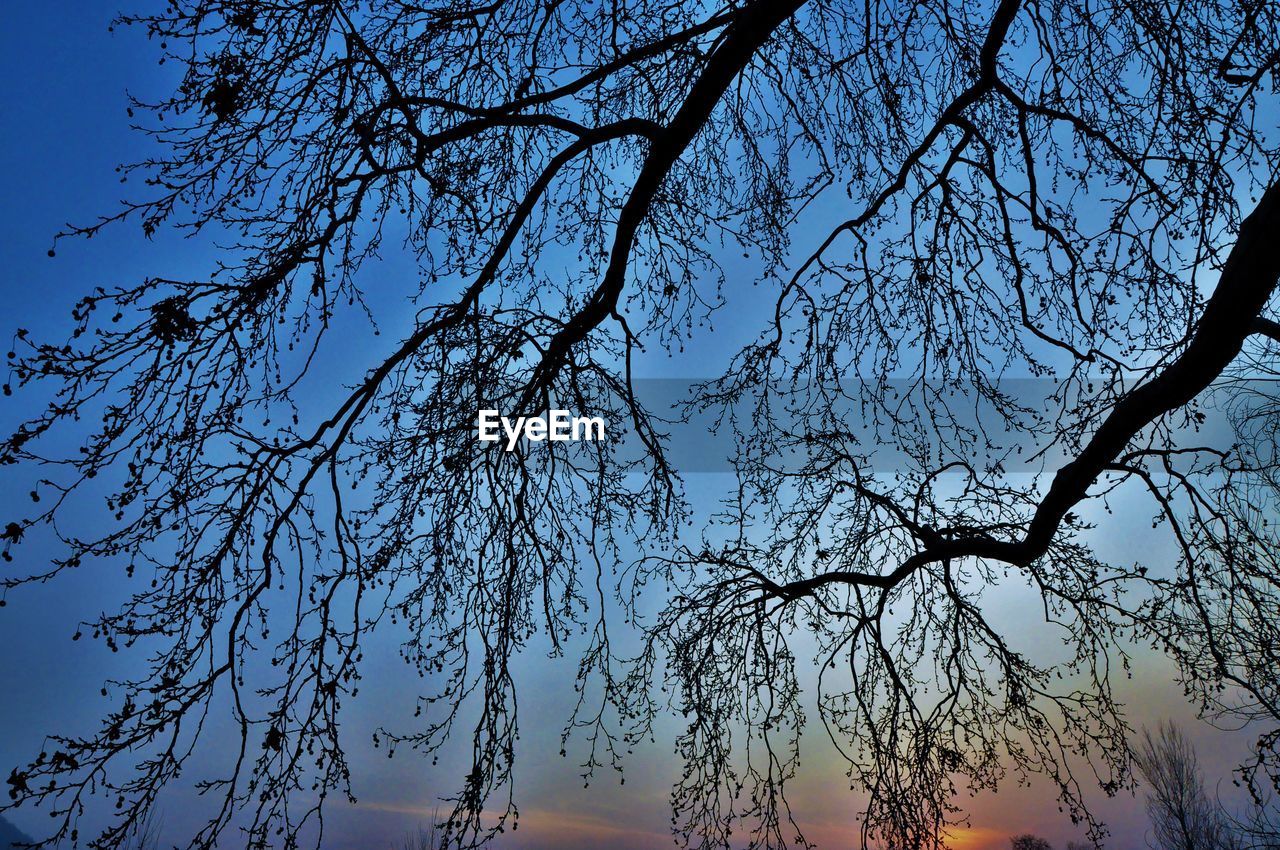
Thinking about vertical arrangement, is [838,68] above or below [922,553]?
above

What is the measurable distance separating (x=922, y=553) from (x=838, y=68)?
3.28 meters

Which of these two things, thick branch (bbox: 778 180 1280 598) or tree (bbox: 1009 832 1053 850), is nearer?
thick branch (bbox: 778 180 1280 598)

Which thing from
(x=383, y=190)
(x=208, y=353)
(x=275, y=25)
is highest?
(x=275, y=25)

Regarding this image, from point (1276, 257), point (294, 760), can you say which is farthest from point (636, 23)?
point (294, 760)

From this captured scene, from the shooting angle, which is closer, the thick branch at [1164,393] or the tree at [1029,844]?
the thick branch at [1164,393]

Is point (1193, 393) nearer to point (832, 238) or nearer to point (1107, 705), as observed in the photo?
point (1107, 705)

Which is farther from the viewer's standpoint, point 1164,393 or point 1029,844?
point 1029,844

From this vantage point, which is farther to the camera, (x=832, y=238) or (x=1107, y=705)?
(x=832, y=238)

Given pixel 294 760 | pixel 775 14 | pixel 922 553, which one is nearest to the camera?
pixel 294 760

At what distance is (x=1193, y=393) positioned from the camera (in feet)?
12.8

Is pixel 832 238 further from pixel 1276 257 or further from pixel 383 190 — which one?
pixel 383 190

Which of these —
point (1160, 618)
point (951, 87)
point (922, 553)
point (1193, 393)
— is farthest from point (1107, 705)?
point (951, 87)

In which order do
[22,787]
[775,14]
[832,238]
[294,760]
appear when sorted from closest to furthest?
[22,787], [294,760], [775,14], [832,238]

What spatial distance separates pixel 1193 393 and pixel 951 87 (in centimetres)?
271
